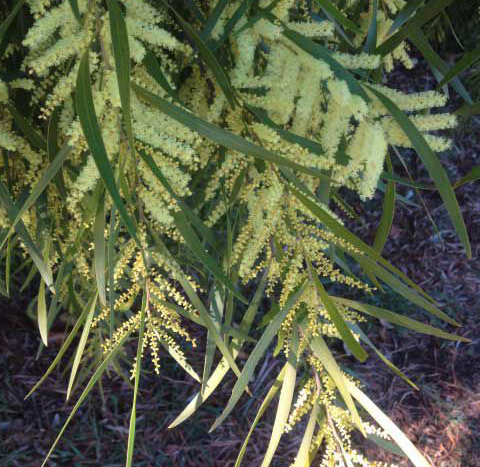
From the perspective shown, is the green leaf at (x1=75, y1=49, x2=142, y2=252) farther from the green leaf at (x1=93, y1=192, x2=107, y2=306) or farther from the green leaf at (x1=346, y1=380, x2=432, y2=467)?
the green leaf at (x1=346, y1=380, x2=432, y2=467)

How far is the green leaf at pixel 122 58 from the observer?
543 mm

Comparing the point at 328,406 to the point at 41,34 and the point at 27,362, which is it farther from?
the point at 27,362

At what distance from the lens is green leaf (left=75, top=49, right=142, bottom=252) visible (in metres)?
0.54

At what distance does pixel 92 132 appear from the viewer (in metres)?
0.55

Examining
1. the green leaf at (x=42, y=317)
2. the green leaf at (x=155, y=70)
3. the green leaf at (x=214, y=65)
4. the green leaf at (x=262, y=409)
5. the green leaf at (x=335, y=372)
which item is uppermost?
the green leaf at (x=214, y=65)

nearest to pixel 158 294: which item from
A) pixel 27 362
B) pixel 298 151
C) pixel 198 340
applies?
pixel 298 151

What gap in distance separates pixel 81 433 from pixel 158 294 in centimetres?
137

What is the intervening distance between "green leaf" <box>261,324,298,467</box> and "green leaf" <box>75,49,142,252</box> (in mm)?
407

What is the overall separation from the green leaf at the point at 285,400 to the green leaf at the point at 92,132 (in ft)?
1.34

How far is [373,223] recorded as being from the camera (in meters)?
2.41

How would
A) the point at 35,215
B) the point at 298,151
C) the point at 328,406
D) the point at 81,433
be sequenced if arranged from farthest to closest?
the point at 81,433
the point at 35,215
the point at 328,406
the point at 298,151

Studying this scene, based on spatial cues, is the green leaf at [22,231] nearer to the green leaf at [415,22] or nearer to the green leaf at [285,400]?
the green leaf at [285,400]

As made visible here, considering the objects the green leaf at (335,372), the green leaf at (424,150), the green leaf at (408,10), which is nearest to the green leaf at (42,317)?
the green leaf at (335,372)

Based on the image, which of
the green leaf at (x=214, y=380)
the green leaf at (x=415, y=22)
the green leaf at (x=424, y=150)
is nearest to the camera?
the green leaf at (x=424, y=150)
